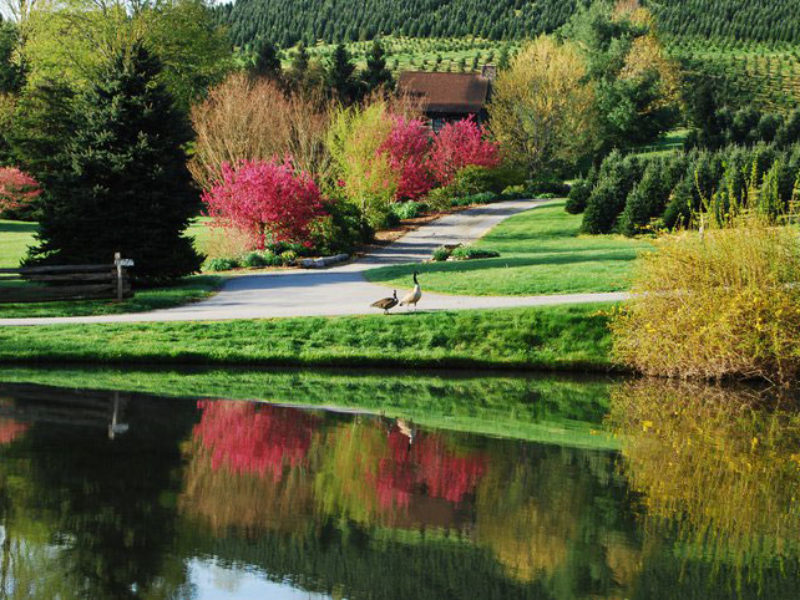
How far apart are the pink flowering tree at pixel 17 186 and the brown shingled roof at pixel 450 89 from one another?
134 feet

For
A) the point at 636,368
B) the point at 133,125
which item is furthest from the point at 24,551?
the point at 133,125

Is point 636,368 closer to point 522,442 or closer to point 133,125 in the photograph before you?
point 522,442

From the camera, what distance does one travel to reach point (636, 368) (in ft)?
57.2

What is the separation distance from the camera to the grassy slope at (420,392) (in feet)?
43.4

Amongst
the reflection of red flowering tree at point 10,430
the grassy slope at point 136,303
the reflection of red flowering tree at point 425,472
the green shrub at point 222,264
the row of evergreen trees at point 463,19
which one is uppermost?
the row of evergreen trees at point 463,19

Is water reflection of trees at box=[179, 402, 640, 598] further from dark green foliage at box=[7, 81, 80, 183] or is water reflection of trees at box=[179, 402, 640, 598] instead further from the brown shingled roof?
the brown shingled roof

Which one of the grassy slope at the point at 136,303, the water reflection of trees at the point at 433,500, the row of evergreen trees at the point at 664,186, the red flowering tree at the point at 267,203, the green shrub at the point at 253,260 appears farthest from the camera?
the row of evergreen trees at the point at 664,186

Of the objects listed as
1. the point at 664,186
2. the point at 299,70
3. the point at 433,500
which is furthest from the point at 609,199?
the point at 299,70

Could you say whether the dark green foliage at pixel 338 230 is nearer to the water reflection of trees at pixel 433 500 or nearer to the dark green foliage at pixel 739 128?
the water reflection of trees at pixel 433 500

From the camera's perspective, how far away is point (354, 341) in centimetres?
1842

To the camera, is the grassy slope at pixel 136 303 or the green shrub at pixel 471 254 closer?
the grassy slope at pixel 136 303

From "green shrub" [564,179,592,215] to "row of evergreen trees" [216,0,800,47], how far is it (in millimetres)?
85178

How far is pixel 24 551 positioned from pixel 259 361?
9.81m

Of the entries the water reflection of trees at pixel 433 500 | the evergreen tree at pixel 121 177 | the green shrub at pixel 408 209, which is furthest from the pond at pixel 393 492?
the green shrub at pixel 408 209
